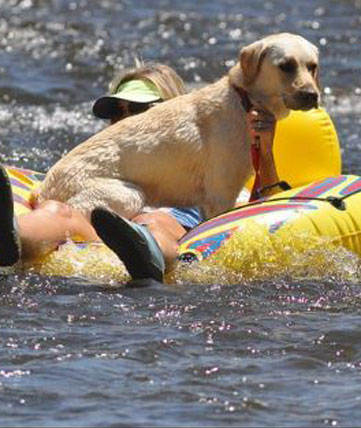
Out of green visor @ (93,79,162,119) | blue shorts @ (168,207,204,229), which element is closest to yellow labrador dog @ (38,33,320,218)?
blue shorts @ (168,207,204,229)

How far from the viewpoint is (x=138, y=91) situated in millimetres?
7941

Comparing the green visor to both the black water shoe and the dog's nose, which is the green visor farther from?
the black water shoe

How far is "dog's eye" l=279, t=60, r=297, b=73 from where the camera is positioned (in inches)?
274

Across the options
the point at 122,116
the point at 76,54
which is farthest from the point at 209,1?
the point at 122,116

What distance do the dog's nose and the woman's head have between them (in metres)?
1.20

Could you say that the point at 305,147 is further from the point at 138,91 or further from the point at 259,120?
the point at 138,91

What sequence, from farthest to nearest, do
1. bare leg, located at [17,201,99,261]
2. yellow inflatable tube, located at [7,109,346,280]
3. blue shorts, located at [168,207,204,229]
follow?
yellow inflatable tube, located at [7,109,346,280] → blue shorts, located at [168,207,204,229] → bare leg, located at [17,201,99,261]

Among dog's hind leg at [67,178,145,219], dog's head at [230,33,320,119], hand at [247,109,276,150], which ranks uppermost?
dog's head at [230,33,320,119]

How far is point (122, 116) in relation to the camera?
314 inches

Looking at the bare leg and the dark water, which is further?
the bare leg

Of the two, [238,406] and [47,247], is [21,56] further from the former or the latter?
[238,406]

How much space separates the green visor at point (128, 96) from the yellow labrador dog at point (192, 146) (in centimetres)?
60

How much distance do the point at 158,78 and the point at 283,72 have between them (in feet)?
4.25

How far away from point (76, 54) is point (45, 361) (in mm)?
9756
